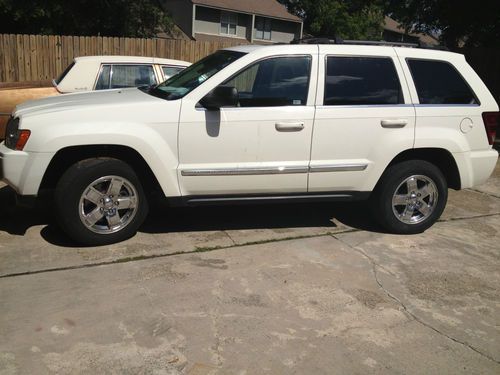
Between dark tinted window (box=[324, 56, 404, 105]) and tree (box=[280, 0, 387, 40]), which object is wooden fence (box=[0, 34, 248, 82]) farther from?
tree (box=[280, 0, 387, 40])

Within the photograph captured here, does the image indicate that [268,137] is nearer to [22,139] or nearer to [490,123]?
[22,139]

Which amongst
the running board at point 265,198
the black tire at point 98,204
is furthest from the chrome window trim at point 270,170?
the black tire at point 98,204

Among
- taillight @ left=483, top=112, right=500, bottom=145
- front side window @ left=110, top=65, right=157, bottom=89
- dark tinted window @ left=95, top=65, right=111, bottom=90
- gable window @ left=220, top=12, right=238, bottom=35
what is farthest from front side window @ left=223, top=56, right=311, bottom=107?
gable window @ left=220, top=12, right=238, bottom=35

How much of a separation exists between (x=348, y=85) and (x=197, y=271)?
235cm

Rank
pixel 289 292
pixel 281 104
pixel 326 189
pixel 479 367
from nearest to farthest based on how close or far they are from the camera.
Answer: pixel 479 367
pixel 289 292
pixel 281 104
pixel 326 189

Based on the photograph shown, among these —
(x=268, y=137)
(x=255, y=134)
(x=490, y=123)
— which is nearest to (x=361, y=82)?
(x=268, y=137)

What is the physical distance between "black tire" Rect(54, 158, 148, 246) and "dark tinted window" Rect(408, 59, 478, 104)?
3.03m

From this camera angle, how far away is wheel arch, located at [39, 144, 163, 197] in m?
4.67

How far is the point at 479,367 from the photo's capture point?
130 inches

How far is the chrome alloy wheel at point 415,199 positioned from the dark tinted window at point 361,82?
0.90 meters

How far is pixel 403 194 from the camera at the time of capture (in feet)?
18.1

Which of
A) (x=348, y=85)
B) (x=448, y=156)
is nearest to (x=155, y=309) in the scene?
(x=348, y=85)

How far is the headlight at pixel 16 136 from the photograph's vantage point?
4.41 m

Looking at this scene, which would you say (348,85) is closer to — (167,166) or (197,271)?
(167,166)
